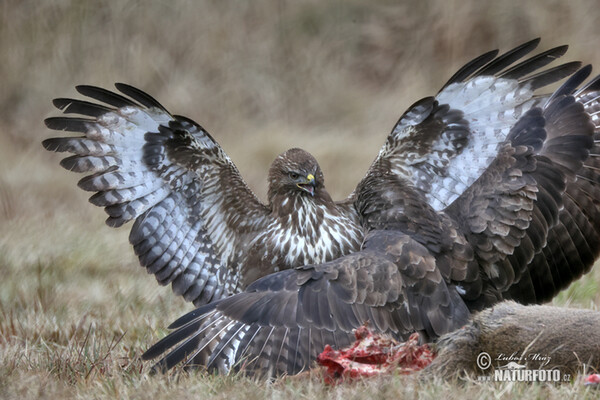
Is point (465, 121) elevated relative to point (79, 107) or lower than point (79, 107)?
lower

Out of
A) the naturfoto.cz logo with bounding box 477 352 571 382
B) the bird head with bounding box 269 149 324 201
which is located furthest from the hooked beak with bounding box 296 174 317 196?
the naturfoto.cz logo with bounding box 477 352 571 382

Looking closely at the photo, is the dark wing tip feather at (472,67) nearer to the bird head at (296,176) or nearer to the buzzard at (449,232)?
the buzzard at (449,232)

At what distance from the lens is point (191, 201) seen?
473 cm

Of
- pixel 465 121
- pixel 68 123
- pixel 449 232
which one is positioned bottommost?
pixel 449 232

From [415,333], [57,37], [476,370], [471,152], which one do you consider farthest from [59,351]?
[57,37]

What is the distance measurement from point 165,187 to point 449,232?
58.1 inches

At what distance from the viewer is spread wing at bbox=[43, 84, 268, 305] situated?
4523 millimetres

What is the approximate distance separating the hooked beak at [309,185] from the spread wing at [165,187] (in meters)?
0.28

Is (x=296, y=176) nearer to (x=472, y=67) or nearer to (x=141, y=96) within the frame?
(x=141, y=96)

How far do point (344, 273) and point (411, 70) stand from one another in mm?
7263

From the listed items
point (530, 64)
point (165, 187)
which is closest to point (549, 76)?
point (530, 64)

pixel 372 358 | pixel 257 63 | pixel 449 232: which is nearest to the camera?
pixel 372 358

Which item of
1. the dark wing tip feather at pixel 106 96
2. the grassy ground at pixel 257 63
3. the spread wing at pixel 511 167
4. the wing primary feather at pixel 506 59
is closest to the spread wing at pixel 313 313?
the spread wing at pixel 511 167

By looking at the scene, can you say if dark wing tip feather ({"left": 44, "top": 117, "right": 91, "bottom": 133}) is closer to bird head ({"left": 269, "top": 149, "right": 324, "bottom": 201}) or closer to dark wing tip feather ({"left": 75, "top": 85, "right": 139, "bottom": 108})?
dark wing tip feather ({"left": 75, "top": 85, "right": 139, "bottom": 108})
